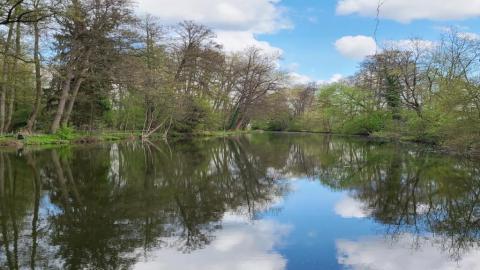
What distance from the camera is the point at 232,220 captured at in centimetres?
820

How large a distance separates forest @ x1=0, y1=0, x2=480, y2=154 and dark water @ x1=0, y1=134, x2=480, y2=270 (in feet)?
32.2

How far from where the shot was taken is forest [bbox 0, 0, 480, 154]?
927 inches

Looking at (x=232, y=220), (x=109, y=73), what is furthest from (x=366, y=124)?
(x=232, y=220)

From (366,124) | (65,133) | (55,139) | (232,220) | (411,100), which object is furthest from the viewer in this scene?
(366,124)

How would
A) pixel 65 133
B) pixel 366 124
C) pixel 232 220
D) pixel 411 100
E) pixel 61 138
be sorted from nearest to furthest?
pixel 232 220, pixel 61 138, pixel 65 133, pixel 411 100, pixel 366 124

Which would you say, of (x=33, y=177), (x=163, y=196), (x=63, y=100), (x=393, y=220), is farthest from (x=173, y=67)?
(x=393, y=220)

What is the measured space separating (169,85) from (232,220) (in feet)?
96.2

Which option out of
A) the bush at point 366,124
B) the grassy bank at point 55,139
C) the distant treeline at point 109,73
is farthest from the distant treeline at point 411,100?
the grassy bank at point 55,139

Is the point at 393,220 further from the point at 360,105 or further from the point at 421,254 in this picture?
the point at 360,105

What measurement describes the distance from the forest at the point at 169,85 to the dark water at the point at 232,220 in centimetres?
981

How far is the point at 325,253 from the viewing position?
6.31m

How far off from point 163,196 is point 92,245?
13.3ft

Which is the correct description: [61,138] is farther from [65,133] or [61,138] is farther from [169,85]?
[169,85]

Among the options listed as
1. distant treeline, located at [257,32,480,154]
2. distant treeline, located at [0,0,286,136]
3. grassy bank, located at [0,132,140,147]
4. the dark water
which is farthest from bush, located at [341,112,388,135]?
the dark water
